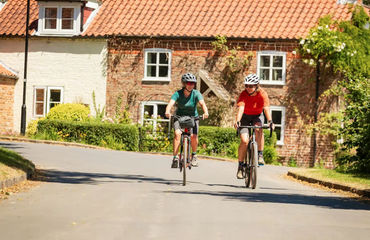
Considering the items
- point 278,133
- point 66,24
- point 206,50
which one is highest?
point 66,24

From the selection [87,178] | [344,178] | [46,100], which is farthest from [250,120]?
[46,100]

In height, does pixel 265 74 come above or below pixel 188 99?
above

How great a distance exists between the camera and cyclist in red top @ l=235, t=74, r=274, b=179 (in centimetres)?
1378

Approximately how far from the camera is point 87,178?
15.8m

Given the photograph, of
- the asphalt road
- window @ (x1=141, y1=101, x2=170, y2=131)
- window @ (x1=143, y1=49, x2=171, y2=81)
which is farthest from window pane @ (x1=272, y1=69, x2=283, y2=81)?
the asphalt road

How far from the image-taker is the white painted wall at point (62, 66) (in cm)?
3584

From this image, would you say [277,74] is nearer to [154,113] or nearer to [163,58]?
[163,58]

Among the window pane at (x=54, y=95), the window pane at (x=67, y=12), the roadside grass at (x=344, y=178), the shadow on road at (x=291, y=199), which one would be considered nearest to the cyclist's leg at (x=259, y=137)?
the shadow on road at (x=291, y=199)

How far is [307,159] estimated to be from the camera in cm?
3294

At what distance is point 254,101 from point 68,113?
20.3 metres

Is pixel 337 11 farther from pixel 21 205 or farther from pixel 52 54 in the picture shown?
pixel 21 205

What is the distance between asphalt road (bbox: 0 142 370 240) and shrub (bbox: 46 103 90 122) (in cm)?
1550

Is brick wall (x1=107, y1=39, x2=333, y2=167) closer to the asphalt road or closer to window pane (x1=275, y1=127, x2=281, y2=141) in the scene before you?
window pane (x1=275, y1=127, x2=281, y2=141)

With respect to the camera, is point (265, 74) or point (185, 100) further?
Result: point (265, 74)
